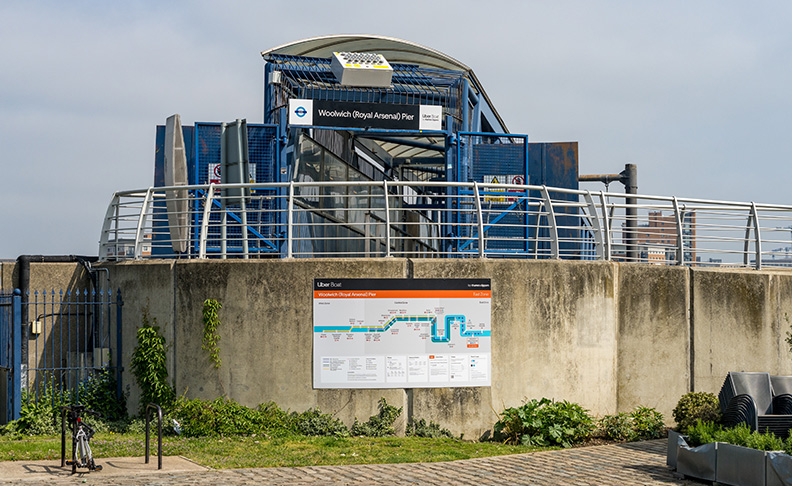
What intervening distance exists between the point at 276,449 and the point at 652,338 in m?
6.42

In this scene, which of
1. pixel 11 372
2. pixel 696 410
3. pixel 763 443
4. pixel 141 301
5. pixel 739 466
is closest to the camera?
pixel 739 466

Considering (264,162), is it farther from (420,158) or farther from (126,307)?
(420,158)

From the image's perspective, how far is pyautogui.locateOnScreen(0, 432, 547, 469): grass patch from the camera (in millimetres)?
10414

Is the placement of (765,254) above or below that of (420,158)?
below

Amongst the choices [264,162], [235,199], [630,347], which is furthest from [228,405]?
[264,162]

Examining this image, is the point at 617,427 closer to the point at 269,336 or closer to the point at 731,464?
the point at 731,464

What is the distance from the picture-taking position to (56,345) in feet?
47.5

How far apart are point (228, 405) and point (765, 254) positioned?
9535 millimetres

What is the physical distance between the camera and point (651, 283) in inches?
531

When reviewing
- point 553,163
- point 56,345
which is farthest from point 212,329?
point 553,163

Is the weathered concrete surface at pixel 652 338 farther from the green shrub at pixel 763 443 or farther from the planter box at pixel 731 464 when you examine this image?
the green shrub at pixel 763 443

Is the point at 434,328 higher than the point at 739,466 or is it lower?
higher

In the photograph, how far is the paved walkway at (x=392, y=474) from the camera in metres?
9.17

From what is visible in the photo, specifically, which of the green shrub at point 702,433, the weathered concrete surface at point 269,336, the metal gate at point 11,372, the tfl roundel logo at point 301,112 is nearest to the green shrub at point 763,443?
the green shrub at point 702,433
